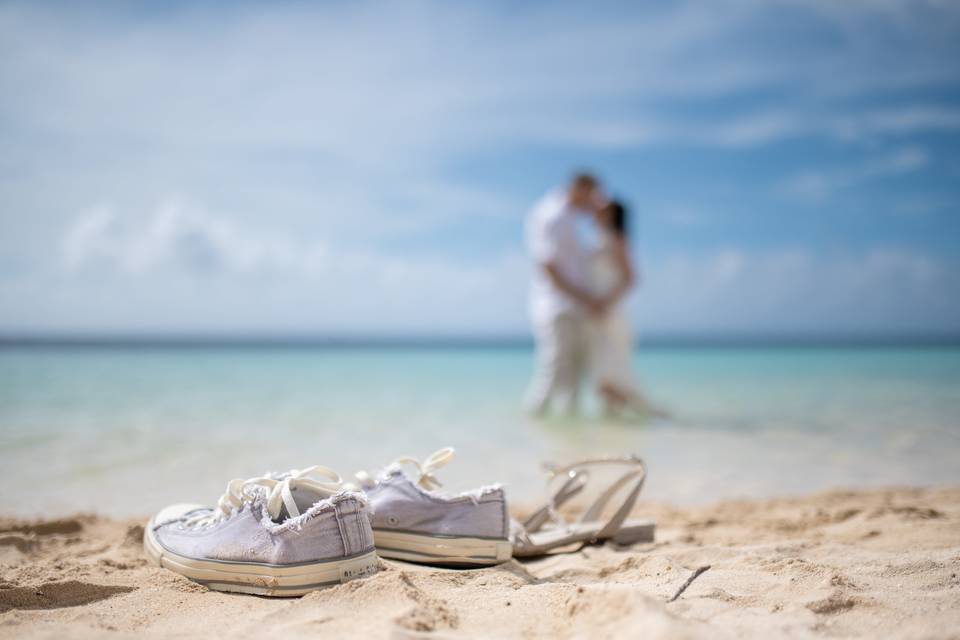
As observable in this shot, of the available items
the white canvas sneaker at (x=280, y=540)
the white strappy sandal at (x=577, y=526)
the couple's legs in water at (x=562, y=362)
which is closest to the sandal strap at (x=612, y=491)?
the white strappy sandal at (x=577, y=526)

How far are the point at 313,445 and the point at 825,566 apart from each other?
3883 mm

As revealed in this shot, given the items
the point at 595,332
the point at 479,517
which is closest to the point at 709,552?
the point at 479,517

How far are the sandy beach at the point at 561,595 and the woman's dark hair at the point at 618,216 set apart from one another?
543 cm

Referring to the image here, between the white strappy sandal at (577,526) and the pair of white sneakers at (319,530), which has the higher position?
the pair of white sneakers at (319,530)

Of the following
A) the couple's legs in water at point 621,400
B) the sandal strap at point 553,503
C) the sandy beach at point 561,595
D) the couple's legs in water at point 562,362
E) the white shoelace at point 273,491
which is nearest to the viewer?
the sandy beach at point 561,595

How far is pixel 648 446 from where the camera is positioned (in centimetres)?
544

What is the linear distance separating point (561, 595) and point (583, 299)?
6.28m

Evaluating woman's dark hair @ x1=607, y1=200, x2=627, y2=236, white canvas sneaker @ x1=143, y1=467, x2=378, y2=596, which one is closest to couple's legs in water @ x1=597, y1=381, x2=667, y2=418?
woman's dark hair @ x1=607, y1=200, x2=627, y2=236

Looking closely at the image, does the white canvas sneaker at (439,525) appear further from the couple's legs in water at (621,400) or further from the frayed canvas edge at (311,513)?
the couple's legs in water at (621,400)

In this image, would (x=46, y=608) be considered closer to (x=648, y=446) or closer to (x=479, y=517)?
(x=479, y=517)

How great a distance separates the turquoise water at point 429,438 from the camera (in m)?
3.99

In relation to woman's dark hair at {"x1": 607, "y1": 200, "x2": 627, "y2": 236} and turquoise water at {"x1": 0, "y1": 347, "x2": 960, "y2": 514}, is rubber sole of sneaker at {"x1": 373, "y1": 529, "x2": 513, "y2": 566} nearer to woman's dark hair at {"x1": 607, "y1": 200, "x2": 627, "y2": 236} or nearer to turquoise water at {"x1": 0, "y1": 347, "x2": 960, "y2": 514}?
turquoise water at {"x1": 0, "y1": 347, "x2": 960, "y2": 514}

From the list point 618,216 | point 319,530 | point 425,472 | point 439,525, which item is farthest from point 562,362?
point 319,530

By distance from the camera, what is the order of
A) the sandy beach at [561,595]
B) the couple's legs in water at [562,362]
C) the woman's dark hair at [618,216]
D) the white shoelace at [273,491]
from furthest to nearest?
the couple's legs in water at [562,362], the woman's dark hair at [618,216], the white shoelace at [273,491], the sandy beach at [561,595]
